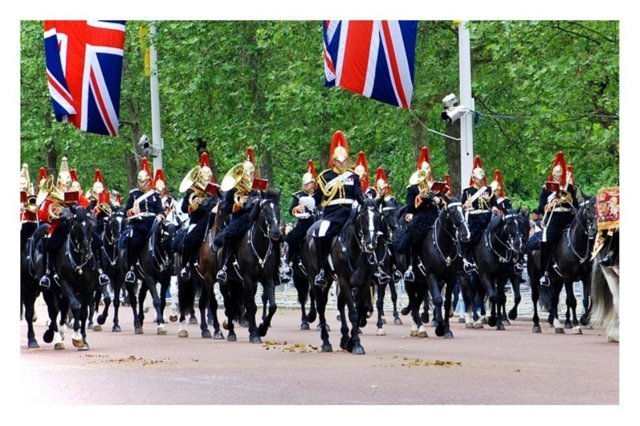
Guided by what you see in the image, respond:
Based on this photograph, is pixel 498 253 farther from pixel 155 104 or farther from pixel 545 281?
pixel 155 104

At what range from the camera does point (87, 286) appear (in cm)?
2159

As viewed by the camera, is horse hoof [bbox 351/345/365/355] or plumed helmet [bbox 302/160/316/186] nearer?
horse hoof [bbox 351/345/365/355]

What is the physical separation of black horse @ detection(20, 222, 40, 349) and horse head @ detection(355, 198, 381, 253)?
4.72m

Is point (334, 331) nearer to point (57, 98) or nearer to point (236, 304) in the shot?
point (236, 304)

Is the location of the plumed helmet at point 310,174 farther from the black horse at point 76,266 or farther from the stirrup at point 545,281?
the black horse at point 76,266

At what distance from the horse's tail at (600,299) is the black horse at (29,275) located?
739 centimetres

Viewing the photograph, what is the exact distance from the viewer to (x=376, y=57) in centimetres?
2828

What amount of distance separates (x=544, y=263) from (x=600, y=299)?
3.23 meters

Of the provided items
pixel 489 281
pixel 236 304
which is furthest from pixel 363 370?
pixel 489 281

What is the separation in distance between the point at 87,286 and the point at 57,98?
989 centimetres

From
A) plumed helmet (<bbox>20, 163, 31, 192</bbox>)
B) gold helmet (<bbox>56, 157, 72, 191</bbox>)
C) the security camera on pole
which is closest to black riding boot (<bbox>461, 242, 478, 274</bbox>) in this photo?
the security camera on pole

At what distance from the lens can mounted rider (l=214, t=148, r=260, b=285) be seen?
2283cm

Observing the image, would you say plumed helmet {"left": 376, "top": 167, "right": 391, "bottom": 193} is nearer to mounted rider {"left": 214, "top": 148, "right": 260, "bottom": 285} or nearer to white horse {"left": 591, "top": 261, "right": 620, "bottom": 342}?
mounted rider {"left": 214, "top": 148, "right": 260, "bottom": 285}

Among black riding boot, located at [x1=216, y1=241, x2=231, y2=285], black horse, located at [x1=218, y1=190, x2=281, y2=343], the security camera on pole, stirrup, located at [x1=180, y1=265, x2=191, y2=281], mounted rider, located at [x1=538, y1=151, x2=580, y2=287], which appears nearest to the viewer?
black horse, located at [x1=218, y1=190, x2=281, y2=343]
